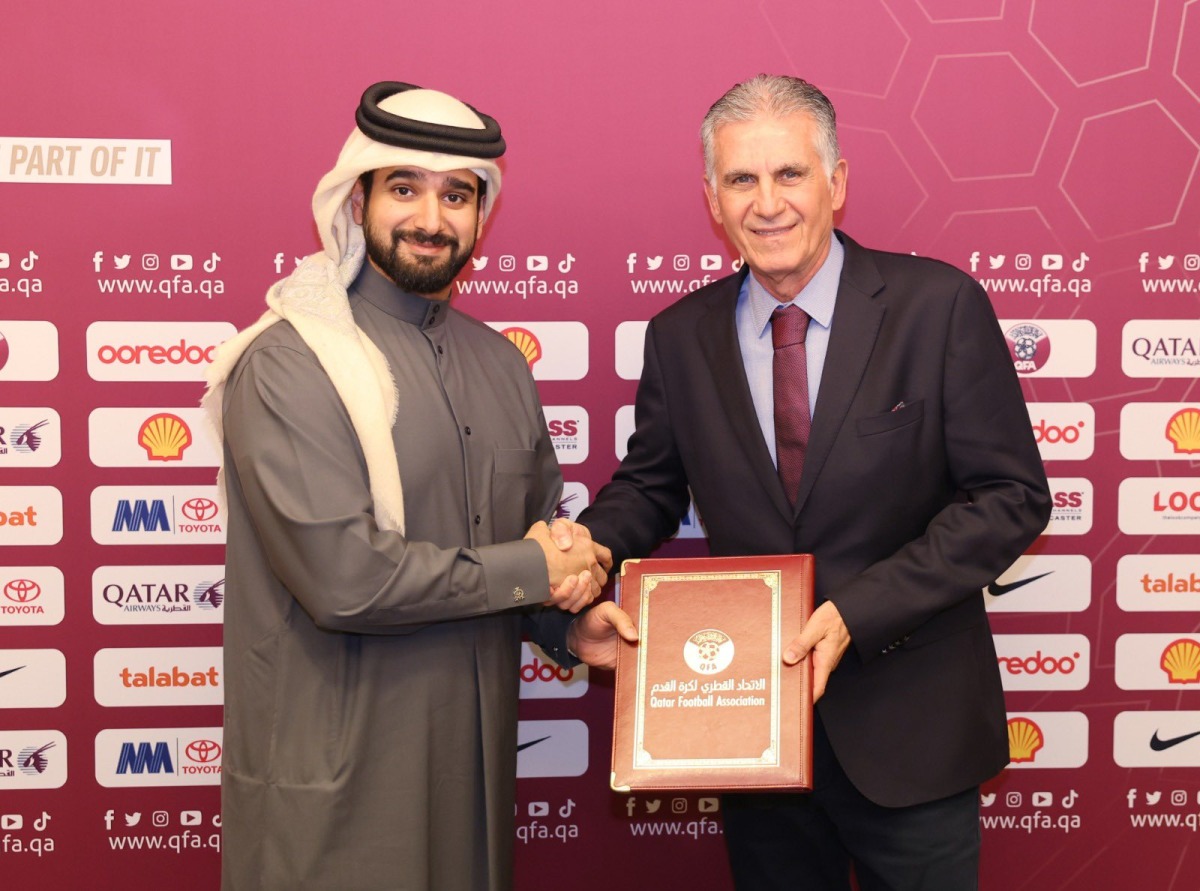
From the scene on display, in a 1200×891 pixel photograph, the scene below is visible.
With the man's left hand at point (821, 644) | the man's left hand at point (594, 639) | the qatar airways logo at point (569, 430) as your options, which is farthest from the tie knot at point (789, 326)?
the qatar airways logo at point (569, 430)

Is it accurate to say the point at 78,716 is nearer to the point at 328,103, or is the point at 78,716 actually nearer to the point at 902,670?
the point at 328,103

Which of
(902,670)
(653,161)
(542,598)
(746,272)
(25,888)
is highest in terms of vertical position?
(653,161)

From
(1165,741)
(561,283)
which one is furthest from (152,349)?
(1165,741)

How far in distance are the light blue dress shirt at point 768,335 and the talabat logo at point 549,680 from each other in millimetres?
1151

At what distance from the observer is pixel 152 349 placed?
2.97m

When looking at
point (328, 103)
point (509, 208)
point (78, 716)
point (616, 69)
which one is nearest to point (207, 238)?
point (328, 103)

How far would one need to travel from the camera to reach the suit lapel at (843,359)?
2260 mm

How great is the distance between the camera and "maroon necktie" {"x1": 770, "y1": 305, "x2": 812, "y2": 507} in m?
2.31

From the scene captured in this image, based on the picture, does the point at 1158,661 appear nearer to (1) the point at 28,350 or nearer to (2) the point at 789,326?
(2) the point at 789,326

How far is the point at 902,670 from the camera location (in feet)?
7.52

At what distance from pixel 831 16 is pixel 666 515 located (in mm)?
1464

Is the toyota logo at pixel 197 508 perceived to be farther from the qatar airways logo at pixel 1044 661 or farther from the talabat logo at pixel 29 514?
the qatar airways logo at pixel 1044 661

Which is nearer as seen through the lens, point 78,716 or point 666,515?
point 666,515

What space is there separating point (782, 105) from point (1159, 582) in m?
1.87
